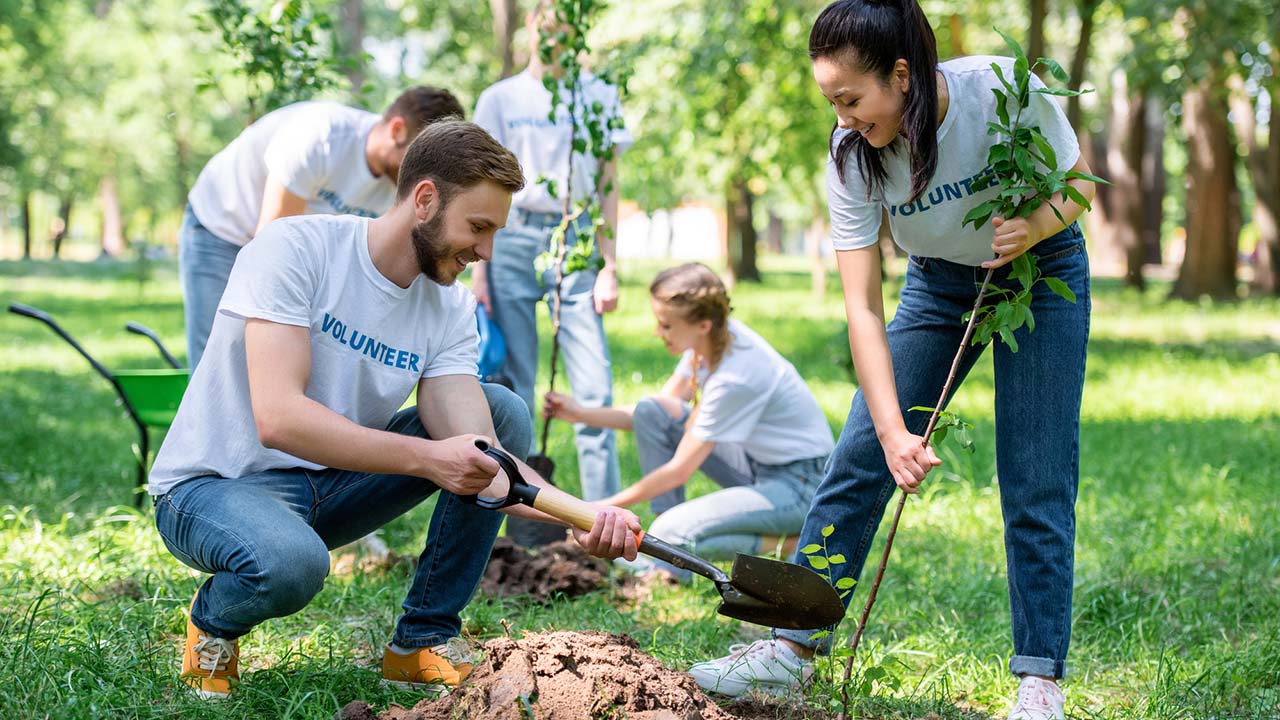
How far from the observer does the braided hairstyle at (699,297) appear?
3.98m

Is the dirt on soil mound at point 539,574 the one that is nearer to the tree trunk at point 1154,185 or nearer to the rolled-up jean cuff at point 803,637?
the rolled-up jean cuff at point 803,637

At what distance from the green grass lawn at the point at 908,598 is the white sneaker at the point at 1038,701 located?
175mm

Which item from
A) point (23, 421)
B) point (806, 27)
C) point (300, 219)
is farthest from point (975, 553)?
point (806, 27)

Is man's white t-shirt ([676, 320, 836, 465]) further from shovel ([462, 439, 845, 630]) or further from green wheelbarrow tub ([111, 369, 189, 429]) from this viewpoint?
green wheelbarrow tub ([111, 369, 189, 429])

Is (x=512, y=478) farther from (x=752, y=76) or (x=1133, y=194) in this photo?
(x=1133, y=194)

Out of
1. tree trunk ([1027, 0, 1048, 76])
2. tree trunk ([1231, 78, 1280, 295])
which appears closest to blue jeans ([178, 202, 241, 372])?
tree trunk ([1027, 0, 1048, 76])

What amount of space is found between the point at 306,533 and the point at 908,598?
2217 millimetres

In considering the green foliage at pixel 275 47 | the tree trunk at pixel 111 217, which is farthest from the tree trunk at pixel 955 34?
the tree trunk at pixel 111 217

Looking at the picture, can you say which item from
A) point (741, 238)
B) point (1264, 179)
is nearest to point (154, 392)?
point (1264, 179)

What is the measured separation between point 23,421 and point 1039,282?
622cm

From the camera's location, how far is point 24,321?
620 inches

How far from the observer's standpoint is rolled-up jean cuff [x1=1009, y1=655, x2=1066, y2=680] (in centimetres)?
271

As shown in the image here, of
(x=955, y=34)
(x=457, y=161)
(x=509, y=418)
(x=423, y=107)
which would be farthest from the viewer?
(x=955, y=34)

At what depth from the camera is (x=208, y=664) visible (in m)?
2.64
